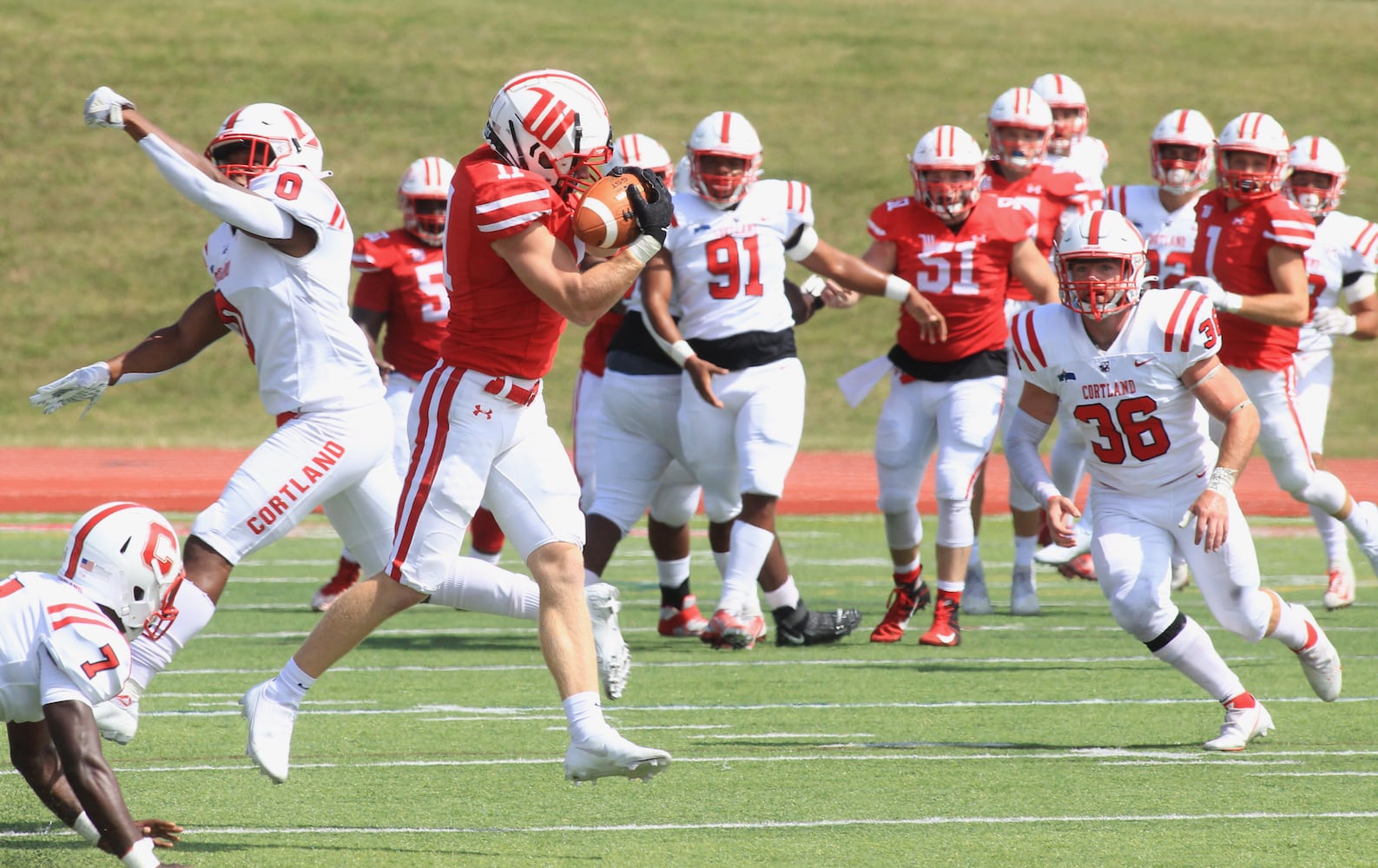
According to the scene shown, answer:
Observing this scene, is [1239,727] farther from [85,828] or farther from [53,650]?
[53,650]

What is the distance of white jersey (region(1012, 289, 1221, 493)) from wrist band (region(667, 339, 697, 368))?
1801 millimetres

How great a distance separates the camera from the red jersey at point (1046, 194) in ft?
30.9

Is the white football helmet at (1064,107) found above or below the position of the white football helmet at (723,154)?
below

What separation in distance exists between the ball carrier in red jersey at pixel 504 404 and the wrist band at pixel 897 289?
10.4 ft

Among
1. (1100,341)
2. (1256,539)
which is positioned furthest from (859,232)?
(1100,341)

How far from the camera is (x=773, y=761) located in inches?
217

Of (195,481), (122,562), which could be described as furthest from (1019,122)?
(195,481)

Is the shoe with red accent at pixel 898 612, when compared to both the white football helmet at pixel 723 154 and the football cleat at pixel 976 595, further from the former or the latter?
the white football helmet at pixel 723 154

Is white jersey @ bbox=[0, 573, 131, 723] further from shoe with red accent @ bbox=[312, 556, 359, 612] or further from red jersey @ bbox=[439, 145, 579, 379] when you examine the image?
shoe with red accent @ bbox=[312, 556, 359, 612]

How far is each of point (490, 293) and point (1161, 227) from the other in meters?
5.77

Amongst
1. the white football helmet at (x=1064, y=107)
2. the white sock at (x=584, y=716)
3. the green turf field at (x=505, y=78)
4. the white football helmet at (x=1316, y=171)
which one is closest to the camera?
the white sock at (x=584, y=716)

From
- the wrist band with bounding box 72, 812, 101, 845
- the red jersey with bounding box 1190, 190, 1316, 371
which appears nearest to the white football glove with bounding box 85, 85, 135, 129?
the wrist band with bounding box 72, 812, 101, 845

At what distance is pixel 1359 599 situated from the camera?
948cm

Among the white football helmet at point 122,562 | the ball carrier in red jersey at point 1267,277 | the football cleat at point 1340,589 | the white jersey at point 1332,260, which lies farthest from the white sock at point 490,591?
the white jersey at point 1332,260
